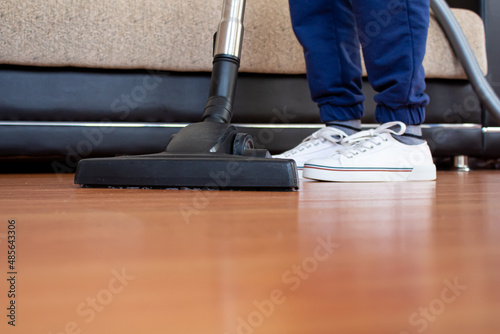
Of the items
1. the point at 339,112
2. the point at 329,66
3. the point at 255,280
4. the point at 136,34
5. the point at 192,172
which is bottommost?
the point at 255,280

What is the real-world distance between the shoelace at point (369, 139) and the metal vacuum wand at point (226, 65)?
257 millimetres

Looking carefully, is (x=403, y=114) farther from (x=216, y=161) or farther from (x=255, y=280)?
(x=255, y=280)

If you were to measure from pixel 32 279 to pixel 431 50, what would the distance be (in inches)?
62.5

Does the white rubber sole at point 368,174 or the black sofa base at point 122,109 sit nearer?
the white rubber sole at point 368,174

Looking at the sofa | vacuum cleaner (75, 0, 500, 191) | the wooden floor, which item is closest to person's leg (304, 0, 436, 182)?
vacuum cleaner (75, 0, 500, 191)

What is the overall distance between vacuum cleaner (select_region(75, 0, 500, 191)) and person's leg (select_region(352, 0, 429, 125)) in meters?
0.27

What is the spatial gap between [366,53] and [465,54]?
0.73 meters

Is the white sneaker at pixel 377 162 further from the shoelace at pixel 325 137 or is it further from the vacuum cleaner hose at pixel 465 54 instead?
the vacuum cleaner hose at pixel 465 54

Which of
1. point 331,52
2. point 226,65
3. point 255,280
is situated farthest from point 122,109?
point 255,280

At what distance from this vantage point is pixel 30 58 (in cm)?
124

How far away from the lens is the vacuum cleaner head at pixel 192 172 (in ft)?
2.04

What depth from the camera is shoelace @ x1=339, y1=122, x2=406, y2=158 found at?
36.4 inches

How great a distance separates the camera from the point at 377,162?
36.2 inches

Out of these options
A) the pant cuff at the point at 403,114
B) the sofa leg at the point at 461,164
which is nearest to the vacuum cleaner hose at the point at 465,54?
the sofa leg at the point at 461,164
